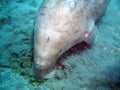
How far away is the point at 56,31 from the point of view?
358cm

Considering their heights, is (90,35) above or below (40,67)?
above

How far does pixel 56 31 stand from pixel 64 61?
642mm

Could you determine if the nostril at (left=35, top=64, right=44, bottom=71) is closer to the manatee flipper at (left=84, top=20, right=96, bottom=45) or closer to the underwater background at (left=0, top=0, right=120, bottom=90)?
the underwater background at (left=0, top=0, right=120, bottom=90)

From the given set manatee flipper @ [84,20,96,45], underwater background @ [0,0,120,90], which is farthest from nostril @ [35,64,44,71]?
manatee flipper @ [84,20,96,45]

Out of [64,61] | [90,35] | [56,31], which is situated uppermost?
[56,31]

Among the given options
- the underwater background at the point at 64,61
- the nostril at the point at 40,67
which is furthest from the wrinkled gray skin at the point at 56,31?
the underwater background at the point at 64,61

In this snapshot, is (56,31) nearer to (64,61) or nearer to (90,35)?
(64,61)

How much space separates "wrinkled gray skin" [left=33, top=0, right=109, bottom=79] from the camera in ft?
11.4

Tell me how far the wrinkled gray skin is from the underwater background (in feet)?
0.69

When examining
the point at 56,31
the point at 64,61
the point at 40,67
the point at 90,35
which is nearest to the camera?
the point at 40,67

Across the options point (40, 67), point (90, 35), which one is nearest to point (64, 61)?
point (40, 67)

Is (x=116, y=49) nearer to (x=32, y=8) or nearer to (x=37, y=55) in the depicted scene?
(x=37, y=55)

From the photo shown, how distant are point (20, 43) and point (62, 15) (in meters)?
1.07

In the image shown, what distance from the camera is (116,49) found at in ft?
14.2
